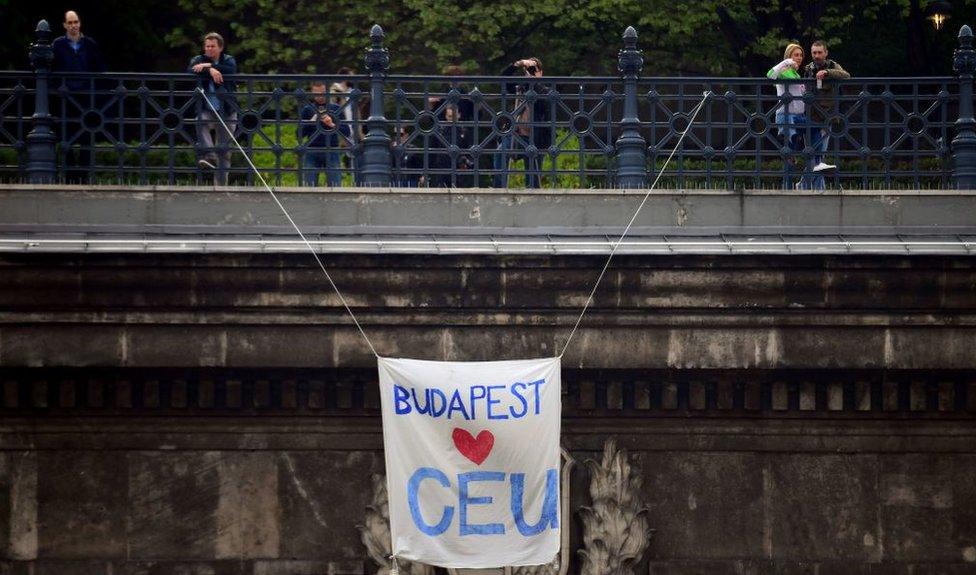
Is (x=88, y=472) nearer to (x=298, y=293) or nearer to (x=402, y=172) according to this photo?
(x=298, y=293)

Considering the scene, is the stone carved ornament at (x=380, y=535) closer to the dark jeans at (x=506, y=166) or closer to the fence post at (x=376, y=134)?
the fence post at (x=376, y=134)

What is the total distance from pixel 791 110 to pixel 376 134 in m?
3.68

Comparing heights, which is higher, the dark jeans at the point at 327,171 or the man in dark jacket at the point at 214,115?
the man in dark jacket at the point at 214,115

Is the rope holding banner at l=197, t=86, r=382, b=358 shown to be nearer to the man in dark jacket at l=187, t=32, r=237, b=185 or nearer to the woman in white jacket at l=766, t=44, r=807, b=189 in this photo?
the man in dark jacket at l=187, t=32, r=237, b=185

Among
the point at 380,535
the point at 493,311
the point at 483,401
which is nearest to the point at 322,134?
A: the point at 493,311

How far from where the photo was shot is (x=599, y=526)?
46.0ft

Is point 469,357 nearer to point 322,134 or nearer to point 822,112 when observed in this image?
point 322,134

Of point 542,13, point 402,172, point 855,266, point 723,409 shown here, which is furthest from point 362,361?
point 542,13

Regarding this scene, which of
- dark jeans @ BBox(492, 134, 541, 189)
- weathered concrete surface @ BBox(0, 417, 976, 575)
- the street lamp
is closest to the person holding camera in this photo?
dark jeans @ BBox(492, 134, 541, 189)

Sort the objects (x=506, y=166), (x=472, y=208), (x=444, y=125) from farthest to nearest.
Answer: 1. (x=506, y=166)
2. (x=444, y=125)
3. (x=472, y=208)

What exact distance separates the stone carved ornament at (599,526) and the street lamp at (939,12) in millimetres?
15872

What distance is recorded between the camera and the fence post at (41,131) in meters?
14.6

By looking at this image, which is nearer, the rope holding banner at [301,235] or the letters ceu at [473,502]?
the letters ceu at [473,502]

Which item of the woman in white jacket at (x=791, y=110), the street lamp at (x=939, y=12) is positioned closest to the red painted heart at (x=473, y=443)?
the woman in white jacket at (x=791, y=110)
